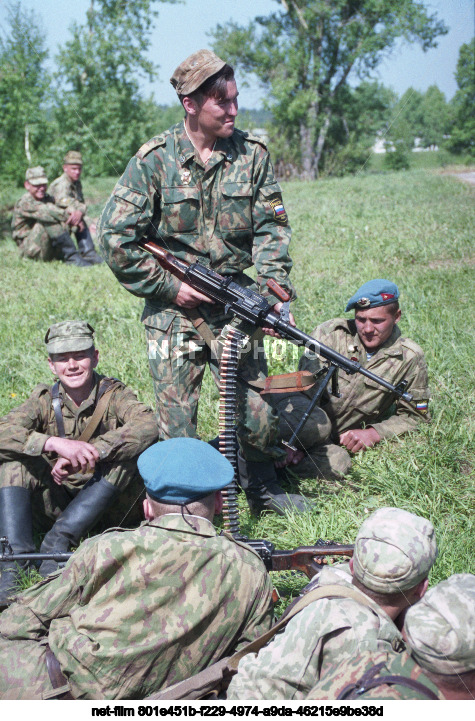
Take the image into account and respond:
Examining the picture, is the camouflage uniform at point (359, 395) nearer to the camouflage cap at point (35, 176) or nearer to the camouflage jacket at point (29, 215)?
the camouflage jacket at point (29, 215)

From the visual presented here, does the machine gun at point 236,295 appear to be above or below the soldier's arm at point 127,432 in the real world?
above

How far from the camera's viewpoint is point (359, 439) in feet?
19.0

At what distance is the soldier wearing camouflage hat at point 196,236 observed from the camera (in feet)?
15.5

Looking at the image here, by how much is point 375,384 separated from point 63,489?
2591 mm

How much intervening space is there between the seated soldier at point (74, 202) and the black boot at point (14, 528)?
370 inches

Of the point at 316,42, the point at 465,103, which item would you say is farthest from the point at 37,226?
the point at 465,103

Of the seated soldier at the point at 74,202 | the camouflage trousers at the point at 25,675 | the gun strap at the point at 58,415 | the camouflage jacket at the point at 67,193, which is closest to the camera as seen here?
the camouflage trousers at the point at 25,675

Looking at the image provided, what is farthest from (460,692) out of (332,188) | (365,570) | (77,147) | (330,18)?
(332,188)

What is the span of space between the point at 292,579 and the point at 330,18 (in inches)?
484

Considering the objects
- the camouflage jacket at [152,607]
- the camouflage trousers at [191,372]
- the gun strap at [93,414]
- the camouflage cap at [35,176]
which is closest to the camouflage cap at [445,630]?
the camouflage jacket at [152,607]

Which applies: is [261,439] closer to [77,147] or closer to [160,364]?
[160,364]

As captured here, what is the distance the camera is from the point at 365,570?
2.74 metres

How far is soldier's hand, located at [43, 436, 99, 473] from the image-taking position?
4.64m

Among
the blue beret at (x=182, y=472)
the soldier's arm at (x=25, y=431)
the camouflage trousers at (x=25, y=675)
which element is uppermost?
the blue beret at (x=182, y=472)
